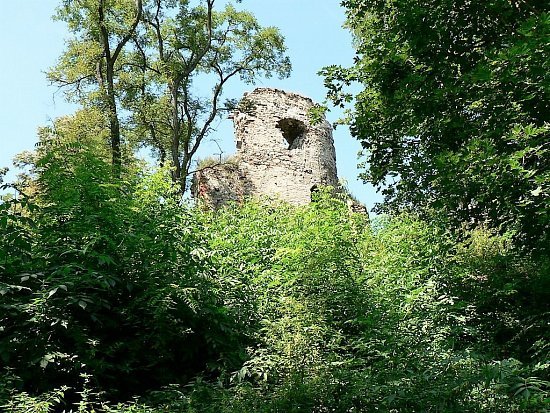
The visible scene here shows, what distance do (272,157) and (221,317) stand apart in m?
9.52

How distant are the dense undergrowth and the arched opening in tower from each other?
26.6 ft

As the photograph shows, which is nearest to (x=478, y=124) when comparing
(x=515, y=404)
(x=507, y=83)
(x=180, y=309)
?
(x=507, y=83)

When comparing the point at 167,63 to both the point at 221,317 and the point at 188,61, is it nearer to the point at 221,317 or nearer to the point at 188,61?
the point at 188,61

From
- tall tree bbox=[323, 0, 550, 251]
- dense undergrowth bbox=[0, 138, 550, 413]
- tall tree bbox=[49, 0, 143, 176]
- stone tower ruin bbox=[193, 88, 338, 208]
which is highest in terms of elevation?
tall tree bbox=[49, 0, 143, 176]

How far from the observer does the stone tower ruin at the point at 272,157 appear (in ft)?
47.0

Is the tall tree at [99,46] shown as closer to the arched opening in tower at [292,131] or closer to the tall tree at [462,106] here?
the arched opening in tower at [292,131]

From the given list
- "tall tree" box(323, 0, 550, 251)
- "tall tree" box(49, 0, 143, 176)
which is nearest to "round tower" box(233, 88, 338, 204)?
"tall tree" box(49, 0, 143, 176)

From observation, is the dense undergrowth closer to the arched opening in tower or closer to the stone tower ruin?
the stone tower ruin

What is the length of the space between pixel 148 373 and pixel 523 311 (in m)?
4.85

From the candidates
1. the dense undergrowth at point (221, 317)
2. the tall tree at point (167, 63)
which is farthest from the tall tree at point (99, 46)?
the dense undergrowth at point (221, 317)

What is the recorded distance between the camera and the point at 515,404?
12.0ft

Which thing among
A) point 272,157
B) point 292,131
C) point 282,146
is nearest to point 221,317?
point 272,157

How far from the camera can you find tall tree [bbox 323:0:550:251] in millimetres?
4797

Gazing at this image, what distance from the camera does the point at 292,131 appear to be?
52.0 feet
